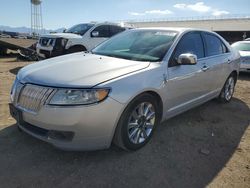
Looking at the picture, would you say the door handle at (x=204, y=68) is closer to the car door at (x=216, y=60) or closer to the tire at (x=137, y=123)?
the car door at (x=216, y=60)

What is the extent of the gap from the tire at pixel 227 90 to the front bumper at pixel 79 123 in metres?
3.48

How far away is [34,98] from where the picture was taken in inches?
121

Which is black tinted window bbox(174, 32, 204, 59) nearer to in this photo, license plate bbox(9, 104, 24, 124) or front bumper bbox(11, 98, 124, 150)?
front bumper bbox(11, 98, 124, 150)

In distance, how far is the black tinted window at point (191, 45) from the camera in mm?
4164

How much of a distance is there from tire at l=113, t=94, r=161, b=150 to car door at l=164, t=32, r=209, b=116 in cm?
29

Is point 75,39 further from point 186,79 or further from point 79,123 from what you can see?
point 79,123

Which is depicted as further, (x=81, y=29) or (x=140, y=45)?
(x=81, y=29)

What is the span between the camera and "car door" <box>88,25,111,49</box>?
34.8ft

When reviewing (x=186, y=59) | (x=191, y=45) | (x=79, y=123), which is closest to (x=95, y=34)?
(x=191, y=45)

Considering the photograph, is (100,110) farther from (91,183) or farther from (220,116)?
(220,116)

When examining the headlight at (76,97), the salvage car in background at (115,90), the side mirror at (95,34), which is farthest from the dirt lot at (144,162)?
the side mirror at (95,34)

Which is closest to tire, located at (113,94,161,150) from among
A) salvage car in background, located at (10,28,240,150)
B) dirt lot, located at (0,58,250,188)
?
salvage car in background, located at (10,28,240,150)

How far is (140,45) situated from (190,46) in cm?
86

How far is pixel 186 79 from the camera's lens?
4172 mm
